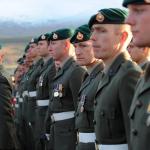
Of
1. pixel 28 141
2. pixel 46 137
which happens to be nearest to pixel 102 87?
pixel 46 137

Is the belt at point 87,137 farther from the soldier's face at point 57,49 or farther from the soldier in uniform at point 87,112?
the soldier's face at point 57,49

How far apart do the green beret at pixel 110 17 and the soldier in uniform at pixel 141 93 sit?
3.51 feet

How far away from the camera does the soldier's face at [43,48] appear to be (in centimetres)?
1078

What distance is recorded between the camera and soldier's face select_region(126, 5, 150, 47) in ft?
13.0

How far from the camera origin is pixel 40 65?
10.2 m

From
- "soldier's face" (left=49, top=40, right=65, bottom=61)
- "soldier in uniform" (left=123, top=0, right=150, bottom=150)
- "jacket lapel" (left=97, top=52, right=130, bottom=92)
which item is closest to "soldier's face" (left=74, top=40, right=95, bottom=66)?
"soldier's face" (left=49, top=40, right=65, bottom=61)

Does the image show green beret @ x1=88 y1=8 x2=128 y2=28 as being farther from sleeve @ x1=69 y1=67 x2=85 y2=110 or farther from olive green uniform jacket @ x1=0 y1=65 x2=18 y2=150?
olive green uniform jacket @ x1=0 y1=65 x2=18 y2=150

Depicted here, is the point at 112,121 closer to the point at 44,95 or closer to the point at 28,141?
the point at 44,95

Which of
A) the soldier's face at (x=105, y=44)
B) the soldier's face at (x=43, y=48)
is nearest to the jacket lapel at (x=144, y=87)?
the soldier's face at (x=105, y=44)

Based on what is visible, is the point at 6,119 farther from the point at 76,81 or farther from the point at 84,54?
the point at 84,54

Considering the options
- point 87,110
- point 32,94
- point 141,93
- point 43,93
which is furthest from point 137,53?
point 32,94

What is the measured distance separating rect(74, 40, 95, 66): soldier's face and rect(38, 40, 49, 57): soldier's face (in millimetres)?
3928

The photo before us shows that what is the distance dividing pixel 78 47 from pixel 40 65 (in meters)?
3.49

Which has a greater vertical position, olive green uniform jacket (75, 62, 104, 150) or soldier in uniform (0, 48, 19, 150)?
olive green uniform jacket (75, 62, 104, 150)
